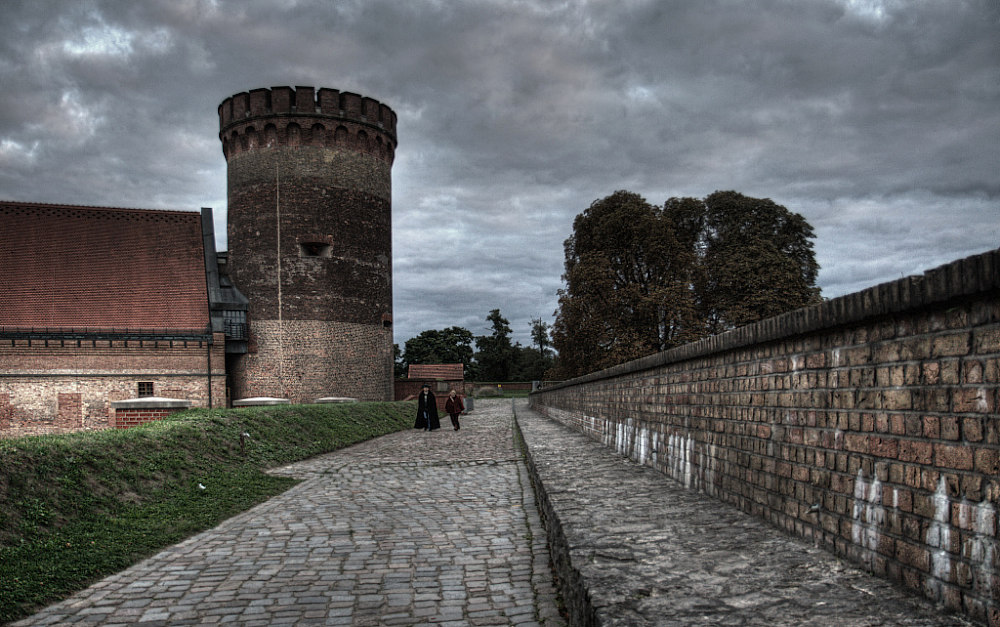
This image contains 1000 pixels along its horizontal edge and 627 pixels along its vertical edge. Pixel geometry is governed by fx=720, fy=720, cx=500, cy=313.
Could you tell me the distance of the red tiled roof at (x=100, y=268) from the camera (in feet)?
95.7

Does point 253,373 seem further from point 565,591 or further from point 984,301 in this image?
point 984,301

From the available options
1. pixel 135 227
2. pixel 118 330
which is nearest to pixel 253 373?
pixel 118 330

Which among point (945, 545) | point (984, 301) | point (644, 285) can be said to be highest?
point (644, 285)

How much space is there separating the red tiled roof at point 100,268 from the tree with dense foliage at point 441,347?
5992cm

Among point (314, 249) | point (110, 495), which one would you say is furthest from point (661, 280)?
point (110, 495)

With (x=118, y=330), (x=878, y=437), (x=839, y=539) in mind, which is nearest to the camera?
(x=878, y=437)

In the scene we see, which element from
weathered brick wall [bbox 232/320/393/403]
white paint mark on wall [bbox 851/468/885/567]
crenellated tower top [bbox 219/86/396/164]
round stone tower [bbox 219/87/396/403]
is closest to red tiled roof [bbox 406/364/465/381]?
round stone tower [bbox 219/87/396/403]

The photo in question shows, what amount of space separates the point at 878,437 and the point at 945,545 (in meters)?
0.57

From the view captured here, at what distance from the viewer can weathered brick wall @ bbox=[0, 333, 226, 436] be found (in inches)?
1077

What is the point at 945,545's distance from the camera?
2525 mm

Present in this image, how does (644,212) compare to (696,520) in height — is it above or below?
above

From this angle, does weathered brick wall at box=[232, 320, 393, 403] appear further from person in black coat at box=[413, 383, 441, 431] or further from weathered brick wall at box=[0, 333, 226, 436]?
person in black coat at box=[413, 383, 441, 431]

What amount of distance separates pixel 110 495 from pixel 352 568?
3.63 meters

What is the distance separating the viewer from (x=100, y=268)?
1230 inches
